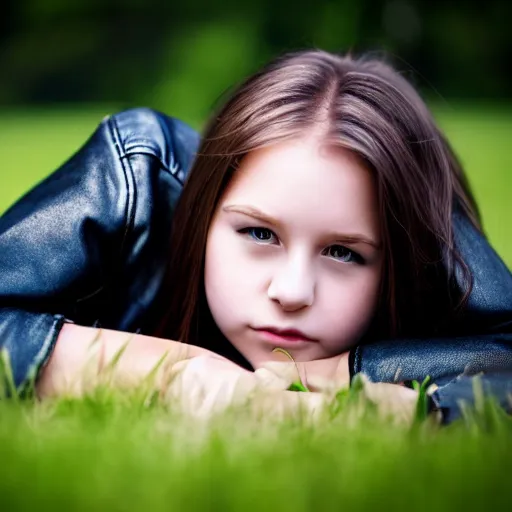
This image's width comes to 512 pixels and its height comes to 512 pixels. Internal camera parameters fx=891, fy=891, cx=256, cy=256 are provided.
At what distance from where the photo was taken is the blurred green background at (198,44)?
13.0 meters

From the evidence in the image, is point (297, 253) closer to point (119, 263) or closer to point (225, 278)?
point (225, 278)

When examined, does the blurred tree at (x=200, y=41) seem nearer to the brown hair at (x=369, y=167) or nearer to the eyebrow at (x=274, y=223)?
the brown hair at (x=369, y=167)

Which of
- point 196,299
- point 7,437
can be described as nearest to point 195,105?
point 196,299

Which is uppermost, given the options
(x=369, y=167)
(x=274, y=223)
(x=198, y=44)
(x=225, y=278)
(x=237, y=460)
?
(x=198, y=44)

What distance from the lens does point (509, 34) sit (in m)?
13.4

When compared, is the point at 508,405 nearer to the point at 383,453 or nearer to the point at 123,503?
the point at 383,453

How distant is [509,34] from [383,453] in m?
13.4

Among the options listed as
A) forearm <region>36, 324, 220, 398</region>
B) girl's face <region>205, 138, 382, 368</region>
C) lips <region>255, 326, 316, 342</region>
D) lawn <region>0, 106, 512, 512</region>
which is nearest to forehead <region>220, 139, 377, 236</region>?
girl's face <region>205, 138, 382, 368</region>

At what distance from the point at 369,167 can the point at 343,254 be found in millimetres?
164

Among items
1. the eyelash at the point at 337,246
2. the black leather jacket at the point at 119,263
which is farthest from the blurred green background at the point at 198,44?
the eyelash at the point at 337,246

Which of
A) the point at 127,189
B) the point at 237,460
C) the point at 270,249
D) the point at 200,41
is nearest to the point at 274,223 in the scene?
the point at 270,249

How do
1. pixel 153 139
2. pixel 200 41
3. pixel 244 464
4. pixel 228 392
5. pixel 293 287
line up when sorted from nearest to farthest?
pixel 244 464 < pixel 228 392 < pixel 293 287 < pixel 153 139 < pixel 200 41

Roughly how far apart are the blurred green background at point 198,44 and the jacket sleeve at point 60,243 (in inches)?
405

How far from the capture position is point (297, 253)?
59.3 inches
